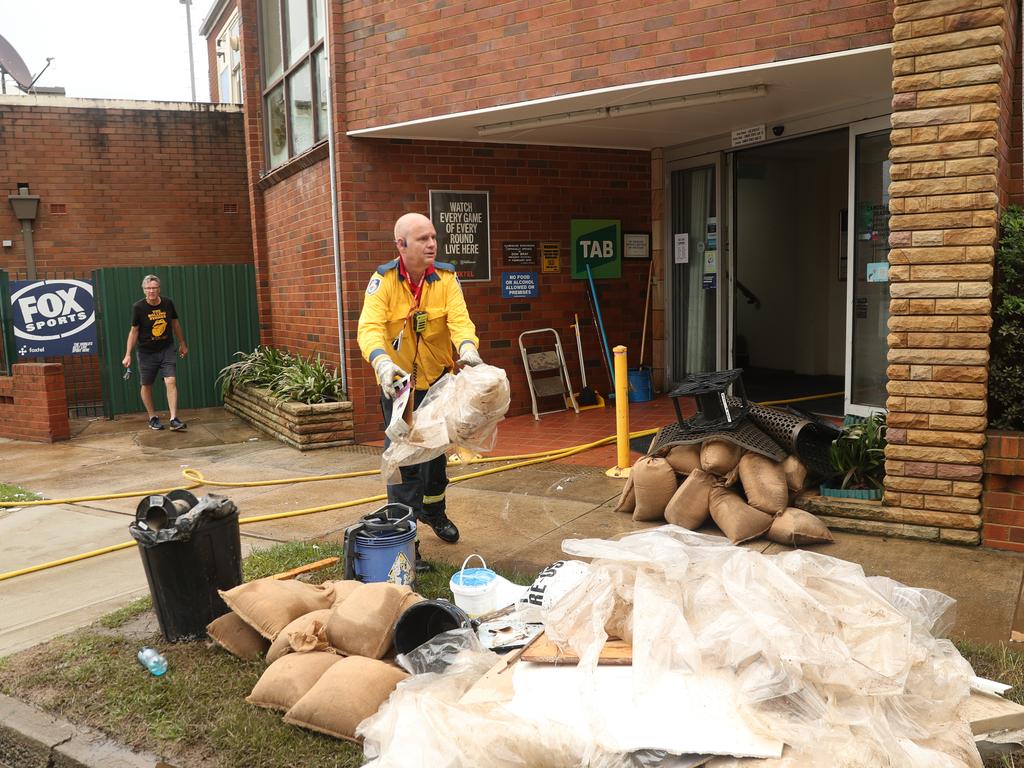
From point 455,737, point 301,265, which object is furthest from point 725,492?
point 301,265

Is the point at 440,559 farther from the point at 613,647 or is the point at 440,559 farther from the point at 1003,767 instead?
the point at 1003,767

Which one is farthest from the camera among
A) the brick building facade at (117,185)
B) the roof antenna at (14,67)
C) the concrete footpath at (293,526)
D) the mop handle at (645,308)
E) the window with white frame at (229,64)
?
the window with white frame at (229,64)

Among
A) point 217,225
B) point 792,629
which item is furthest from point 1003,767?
point 217,225

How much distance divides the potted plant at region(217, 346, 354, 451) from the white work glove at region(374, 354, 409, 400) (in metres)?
4.64

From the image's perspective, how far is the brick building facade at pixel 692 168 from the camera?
16.8 ft

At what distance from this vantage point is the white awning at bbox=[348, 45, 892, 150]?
22.4 feet

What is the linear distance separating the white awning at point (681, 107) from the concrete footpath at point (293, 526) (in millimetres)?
3251

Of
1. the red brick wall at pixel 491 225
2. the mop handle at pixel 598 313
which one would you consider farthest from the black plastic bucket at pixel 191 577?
the mop handle at pixel 598 313

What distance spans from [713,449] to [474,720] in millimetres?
3021

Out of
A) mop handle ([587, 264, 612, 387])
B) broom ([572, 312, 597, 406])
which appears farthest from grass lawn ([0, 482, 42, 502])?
mop handle ([587, 264, 612, 387])

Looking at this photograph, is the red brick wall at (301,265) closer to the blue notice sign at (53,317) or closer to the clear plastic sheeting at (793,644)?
the blue notice sign at (53,317)

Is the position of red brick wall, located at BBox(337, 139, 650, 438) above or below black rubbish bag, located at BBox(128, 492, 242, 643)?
above

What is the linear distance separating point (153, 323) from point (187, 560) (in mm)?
7830

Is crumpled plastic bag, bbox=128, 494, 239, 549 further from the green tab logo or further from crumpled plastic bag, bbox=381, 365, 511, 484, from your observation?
the green tab logo
